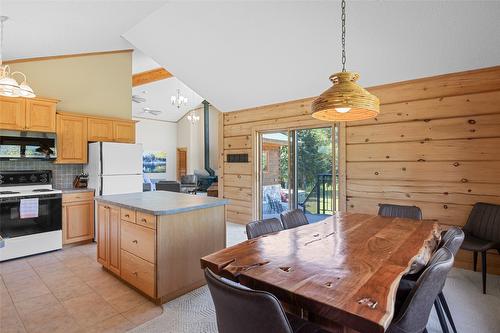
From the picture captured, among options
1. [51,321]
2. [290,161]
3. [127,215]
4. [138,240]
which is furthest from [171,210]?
[290,161]

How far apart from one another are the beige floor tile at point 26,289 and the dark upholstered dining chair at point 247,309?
2557 mm

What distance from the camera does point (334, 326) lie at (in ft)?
3.61

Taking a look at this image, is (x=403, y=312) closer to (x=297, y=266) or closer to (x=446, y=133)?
(x=297, y=266)

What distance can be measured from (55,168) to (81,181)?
43cm

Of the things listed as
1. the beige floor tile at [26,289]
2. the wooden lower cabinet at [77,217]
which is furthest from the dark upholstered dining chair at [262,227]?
the wooden lower cabinet at [77,217]

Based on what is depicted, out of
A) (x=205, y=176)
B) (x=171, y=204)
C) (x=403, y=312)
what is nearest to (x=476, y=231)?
(x=403, y=312)

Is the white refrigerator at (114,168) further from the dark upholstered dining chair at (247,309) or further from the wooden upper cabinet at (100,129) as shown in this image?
the dark upholstered dining chair at (247,309)

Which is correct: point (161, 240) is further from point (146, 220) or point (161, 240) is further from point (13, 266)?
point (13, 266)

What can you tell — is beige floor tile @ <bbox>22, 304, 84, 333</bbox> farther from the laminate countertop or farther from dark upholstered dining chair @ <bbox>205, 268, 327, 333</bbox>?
dark upholstered dining chair @ <bbox>205, 268, 327, 333</bbox>

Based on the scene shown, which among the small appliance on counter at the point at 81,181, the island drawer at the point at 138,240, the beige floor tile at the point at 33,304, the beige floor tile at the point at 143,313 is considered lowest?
the beige floor tile at the point at 143,313

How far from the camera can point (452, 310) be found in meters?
2.31

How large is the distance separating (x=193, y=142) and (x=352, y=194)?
7864 millimetres

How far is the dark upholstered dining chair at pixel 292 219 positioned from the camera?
254 cm

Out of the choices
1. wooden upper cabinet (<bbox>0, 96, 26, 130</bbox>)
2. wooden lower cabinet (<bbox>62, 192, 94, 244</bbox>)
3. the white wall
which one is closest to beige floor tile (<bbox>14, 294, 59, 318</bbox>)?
wooden lower cabinet (<bbox>62, 192, 94, 244</bbox>)
